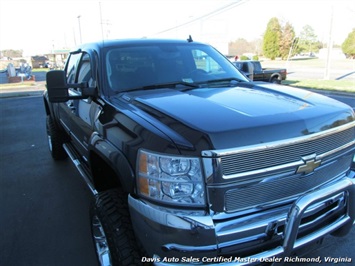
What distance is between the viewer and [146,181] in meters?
1.85

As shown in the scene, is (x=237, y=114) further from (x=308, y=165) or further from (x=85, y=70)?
(x=85, y=70)

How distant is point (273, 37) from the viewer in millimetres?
52000

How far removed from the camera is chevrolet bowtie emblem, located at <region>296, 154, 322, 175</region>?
6.41 feet

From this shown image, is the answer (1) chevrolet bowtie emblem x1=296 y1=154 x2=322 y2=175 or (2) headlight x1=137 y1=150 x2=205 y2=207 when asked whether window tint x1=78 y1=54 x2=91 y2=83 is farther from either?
(1) chevrolet bowtie emblem x1=296 y1=154 x2=322 y2=175

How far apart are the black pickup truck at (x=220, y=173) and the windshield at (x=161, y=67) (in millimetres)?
335

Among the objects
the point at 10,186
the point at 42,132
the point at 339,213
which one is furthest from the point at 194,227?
the point at 42,132

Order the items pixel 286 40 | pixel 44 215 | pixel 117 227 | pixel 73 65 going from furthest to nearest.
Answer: pixel 286 40, pixel 73 65, pixel 44 215, pixel 117 227

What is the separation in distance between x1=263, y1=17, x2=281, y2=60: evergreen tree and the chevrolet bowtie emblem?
54.1m

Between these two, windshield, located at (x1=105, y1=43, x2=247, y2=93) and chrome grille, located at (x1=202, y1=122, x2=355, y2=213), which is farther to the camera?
windshield, located at (x1=105, y1=43, x2=247, y2=93)

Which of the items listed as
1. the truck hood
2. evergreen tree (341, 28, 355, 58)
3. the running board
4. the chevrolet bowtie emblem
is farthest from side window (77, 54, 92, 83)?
evergreen tree (341, 28, 355, 58)

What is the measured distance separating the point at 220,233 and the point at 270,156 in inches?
21.0

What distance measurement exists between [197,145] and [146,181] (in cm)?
39

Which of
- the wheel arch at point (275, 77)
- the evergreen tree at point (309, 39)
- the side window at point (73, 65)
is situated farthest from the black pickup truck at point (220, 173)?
the evergreen tree at point (309, 39)

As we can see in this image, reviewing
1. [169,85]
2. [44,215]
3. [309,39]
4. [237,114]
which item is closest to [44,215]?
[44,215]
